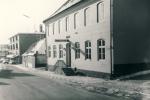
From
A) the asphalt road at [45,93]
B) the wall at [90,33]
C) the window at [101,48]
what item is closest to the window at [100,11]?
the wall at [90,33]

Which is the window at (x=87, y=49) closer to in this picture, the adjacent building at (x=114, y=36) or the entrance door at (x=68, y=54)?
the adjacent building at (x=114, y=36)

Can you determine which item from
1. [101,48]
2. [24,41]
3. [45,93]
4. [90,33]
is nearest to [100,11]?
[90,33]

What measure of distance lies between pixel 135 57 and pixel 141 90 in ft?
28.5

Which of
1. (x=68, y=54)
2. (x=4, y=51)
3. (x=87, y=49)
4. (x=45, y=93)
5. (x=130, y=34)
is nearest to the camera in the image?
(x=45, y=93)

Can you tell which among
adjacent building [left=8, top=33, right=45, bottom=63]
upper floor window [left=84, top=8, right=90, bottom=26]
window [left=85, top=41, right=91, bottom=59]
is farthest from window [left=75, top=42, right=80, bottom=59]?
adjacent building [left=8, top=33, right=45, bottom=63]

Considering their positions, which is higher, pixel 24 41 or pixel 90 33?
pixel 24 41

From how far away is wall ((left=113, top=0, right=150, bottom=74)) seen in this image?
24970 mm

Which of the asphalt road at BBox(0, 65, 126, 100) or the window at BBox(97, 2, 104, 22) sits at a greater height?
the window at BBox(97, 2, 104, 22)

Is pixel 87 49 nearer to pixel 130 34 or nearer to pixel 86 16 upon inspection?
pixel 86 16

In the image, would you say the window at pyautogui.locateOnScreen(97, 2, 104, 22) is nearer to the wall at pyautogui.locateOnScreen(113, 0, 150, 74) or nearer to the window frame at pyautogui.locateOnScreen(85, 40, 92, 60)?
the wall at pyautogui.locateOnScreen(113, 0, 150, 74)

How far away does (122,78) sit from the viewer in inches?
939

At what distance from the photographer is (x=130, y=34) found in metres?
25.7

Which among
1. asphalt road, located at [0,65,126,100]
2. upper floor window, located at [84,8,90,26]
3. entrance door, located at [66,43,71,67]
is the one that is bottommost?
asphalt road, located at [0,65,126,100]

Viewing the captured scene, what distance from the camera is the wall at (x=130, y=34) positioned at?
24970mm
